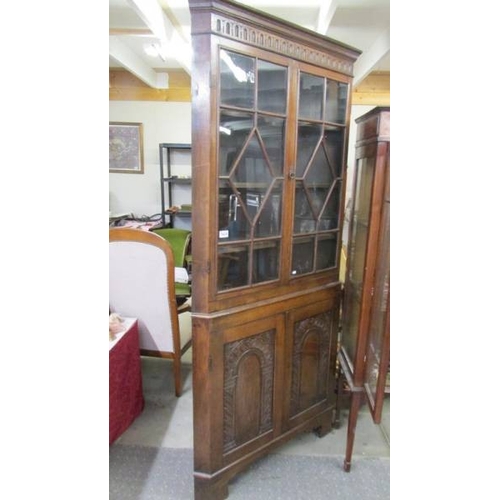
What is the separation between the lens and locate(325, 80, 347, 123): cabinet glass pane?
1.48 m

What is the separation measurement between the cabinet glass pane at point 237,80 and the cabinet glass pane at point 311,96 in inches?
9.2

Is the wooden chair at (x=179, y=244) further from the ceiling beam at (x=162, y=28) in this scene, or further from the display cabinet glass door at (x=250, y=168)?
the display cabinet glass door at (x=250, y=168)

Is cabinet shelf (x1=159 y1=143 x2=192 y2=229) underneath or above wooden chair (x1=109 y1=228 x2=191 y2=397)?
above

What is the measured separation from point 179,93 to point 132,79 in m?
0.57

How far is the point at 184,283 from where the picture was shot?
2.78m

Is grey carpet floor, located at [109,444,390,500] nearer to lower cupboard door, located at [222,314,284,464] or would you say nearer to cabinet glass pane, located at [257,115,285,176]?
lower cupboard door, located at [222,314,284,464]

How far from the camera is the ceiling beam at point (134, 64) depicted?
294 cm

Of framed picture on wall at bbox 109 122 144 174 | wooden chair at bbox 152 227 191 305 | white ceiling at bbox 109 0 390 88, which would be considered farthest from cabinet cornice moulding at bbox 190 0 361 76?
framed picture on wall at bbox 109 122 144 174

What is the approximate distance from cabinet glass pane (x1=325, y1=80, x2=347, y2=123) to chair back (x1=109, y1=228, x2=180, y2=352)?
3.54 feet

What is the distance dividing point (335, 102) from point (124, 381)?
5.73 feet

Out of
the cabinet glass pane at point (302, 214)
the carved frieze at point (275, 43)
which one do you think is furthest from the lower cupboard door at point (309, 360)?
the carved frieze at point (275, 43)

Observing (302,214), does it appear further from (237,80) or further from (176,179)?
(176,179)

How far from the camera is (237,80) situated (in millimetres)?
1233
